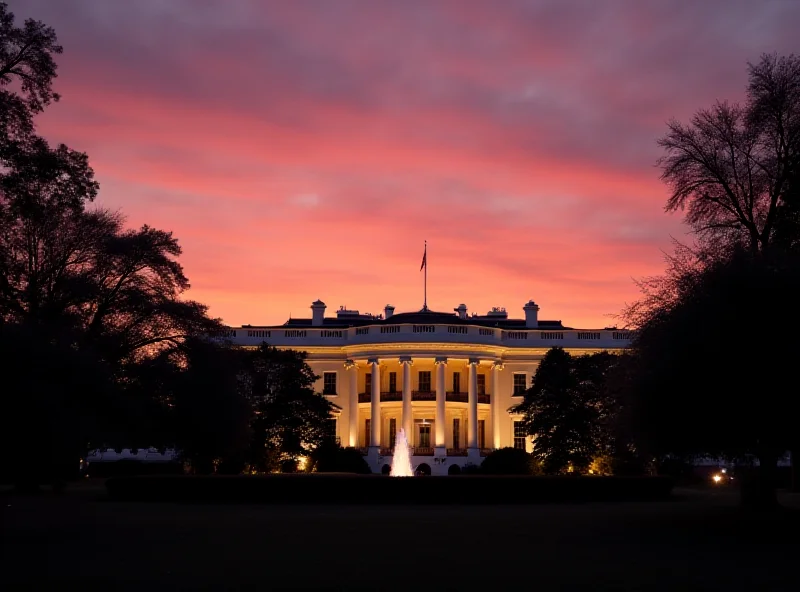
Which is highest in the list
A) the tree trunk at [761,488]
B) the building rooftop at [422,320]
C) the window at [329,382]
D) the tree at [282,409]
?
the building rooftop at [422,320]

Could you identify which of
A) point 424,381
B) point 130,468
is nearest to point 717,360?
point 130,468

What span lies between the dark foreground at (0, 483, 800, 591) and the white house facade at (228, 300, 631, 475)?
5091 centimetres

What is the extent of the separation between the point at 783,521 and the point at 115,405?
19.4 meters

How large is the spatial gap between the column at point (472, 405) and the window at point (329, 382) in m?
12.5

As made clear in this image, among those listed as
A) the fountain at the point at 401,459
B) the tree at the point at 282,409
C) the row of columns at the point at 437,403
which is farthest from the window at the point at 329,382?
the tree at the point at 282,409

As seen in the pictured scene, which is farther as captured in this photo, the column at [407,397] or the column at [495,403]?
the column at [495,403]

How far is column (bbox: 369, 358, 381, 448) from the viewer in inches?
3334

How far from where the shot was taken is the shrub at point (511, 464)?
66188 millimetres

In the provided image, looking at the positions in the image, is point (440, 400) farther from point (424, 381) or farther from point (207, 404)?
point (207, 404)

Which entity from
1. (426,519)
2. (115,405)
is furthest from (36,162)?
(426,519)

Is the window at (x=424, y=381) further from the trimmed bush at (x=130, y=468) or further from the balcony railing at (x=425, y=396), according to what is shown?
the trimmed bush at (x=130, y=468)

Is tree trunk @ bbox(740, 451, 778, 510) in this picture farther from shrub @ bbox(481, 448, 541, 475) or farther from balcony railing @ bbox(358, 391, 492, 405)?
balcony railing @ bbox(358, 391, 492, 405)

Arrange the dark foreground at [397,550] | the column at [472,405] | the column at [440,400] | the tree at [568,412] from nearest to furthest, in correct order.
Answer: the dark foreground at [397,550] → the tree at [568,412] → the column at [440,400] → the column at [472,405]

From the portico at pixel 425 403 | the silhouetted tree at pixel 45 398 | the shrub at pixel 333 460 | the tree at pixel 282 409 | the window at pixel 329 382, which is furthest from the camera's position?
the window at pixel 329 382
